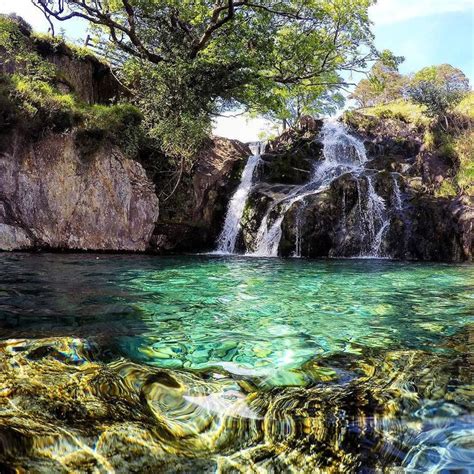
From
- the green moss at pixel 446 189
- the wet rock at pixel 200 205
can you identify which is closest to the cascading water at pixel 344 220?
the wet rock at pixel 200 205

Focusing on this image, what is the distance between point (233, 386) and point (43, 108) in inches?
478

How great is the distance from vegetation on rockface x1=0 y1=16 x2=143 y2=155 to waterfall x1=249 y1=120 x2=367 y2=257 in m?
5.07

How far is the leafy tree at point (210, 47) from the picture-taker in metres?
12.1

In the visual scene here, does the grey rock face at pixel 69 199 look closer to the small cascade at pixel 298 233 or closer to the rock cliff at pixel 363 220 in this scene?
the rock cliff at pixel 363 220

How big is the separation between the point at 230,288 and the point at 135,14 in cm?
1112

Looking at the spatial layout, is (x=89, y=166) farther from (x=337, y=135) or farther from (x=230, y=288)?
(x=337, y=135)

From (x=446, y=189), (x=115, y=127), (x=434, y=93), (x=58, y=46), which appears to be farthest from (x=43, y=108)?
(x=434, y=93)

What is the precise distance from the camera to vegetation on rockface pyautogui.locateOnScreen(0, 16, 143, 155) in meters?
11.5

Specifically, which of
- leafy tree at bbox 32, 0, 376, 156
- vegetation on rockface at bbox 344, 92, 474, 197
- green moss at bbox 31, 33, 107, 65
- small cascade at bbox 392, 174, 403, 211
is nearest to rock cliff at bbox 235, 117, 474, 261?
small cascade at bbox 392, 174, 403, 211

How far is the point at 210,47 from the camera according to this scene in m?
12.3

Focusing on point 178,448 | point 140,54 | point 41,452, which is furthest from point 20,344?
point 140,54

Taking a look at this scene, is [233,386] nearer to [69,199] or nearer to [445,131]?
[69,199]

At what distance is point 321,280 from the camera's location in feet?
21.8

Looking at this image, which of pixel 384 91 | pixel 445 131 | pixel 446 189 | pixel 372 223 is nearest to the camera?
pixel 372 223
